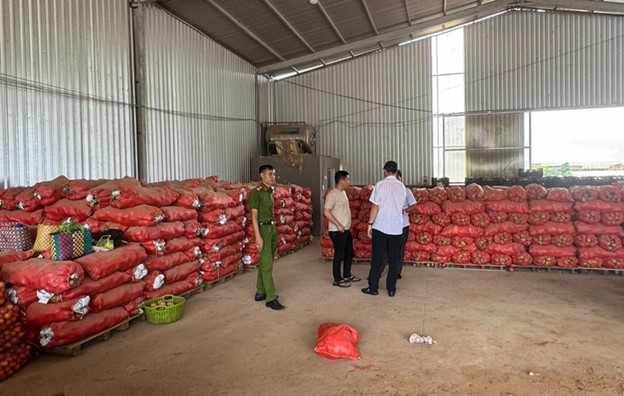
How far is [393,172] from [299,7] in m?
5.86

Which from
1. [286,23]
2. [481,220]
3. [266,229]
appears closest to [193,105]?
[286,23]

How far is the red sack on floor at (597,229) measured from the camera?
6.81 meters

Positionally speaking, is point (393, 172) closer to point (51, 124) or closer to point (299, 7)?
point (51, 124)

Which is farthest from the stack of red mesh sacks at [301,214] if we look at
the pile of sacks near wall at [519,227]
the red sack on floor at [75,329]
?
the red sack on floor at [75,329]

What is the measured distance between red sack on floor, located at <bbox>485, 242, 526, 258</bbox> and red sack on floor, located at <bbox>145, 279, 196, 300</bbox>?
4943mm

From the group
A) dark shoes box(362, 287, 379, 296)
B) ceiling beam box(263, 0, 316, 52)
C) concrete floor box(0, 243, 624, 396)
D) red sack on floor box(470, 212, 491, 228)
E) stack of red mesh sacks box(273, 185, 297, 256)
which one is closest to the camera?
concrete floor box(0, 243, 624, 396)

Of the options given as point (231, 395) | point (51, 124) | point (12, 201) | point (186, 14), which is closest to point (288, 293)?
point (231, 395)

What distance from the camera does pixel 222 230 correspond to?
6.46 metres

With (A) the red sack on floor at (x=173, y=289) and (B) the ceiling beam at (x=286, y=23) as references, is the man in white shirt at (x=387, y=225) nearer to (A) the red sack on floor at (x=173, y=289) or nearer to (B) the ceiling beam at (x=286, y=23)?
(A) the red sack on floor at (x=173, y=289)

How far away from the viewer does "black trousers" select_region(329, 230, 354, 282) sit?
6.19 m

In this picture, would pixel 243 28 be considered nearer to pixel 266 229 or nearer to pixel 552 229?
pixel 266 229

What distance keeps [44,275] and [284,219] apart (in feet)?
18.8

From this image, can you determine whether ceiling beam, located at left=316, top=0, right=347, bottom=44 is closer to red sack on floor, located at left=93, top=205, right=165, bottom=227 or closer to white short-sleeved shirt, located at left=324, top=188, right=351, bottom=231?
white short-sleeved shirt, located at left=324, top=188, right=351, bottom=231

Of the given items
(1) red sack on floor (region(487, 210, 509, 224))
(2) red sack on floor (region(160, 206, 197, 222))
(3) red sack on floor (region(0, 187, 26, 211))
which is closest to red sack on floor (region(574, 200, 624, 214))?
(1) red sack on floor (region(487, 210, 509, 224))
